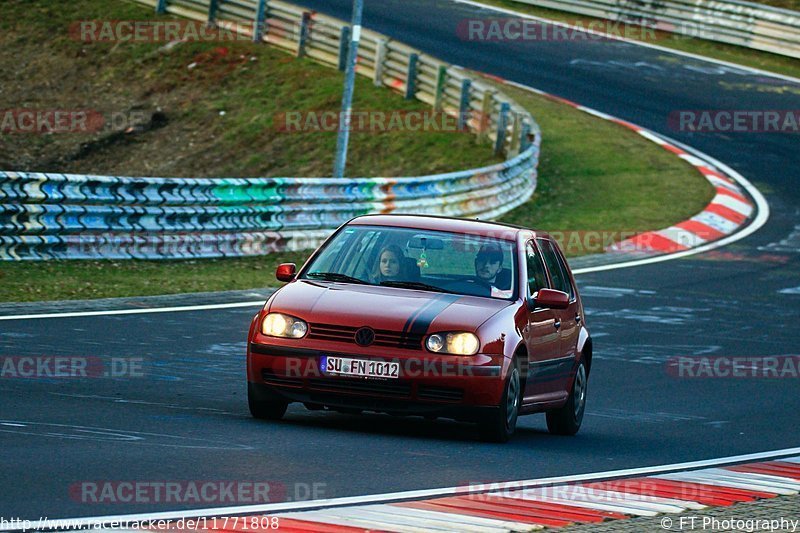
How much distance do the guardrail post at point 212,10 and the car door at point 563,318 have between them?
28.4m

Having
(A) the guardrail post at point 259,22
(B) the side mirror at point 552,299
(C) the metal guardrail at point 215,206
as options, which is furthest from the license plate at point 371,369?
(A) the guardrail post at point 259,22

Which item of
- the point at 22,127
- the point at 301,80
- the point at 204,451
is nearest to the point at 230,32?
the point at 301,80

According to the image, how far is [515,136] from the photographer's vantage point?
29141 millimetres

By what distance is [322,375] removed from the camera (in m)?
9.52

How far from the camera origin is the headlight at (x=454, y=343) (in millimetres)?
9562

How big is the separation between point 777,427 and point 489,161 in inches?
724

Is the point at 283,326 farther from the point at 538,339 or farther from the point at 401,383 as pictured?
the point at 538,339

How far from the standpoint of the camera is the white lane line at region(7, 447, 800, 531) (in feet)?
21.6

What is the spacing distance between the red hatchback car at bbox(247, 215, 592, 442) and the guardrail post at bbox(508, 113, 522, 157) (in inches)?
706

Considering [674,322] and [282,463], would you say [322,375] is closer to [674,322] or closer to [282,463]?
[282,463]
